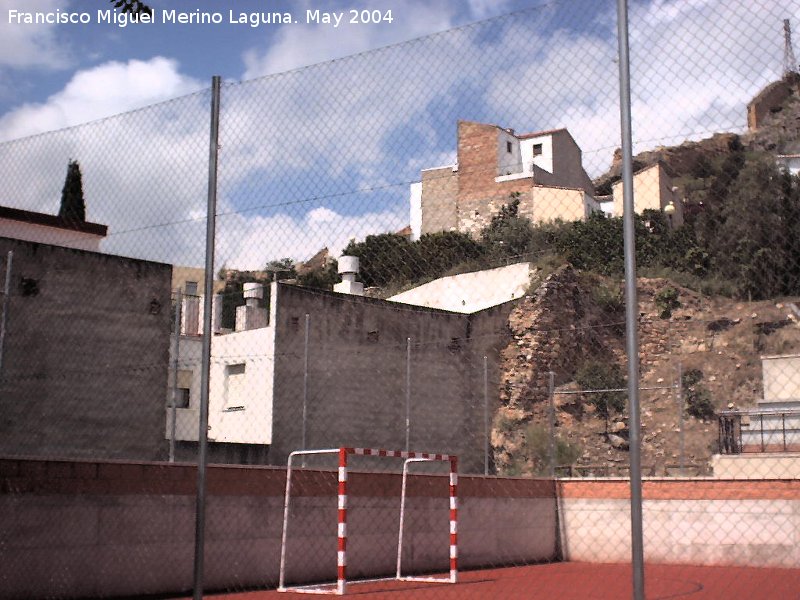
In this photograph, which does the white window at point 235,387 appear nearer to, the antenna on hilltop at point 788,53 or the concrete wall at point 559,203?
the concrete wall at point 559,203

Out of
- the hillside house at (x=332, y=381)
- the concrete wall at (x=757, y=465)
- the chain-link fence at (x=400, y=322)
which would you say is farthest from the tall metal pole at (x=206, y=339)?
the concrete wall at (x=757, y=465)

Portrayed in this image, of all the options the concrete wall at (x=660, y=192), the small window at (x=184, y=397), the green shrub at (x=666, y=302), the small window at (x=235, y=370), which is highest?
the green shrub at (x=666, y=302)

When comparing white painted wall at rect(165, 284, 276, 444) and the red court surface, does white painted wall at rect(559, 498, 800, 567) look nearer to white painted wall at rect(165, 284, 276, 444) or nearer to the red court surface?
the red court surface

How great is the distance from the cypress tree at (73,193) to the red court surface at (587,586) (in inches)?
149

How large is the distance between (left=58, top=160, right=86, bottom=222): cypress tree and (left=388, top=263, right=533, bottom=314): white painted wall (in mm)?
7179

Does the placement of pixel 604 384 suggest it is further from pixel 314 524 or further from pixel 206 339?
pixel 206 339

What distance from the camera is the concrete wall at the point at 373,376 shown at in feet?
57.4

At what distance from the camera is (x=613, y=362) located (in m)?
25.4

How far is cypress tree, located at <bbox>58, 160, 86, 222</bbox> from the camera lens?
7039mm

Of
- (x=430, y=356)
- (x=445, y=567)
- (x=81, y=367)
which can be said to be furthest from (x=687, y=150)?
(x=430, y=356)

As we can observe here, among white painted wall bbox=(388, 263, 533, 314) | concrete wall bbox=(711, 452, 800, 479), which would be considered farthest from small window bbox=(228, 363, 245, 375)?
concrete wall bbox=(711, 452, 800, 479)

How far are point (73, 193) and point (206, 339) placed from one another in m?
2.22

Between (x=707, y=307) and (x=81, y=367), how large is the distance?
16901 millimetres

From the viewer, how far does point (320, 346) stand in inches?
713
